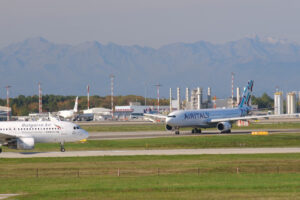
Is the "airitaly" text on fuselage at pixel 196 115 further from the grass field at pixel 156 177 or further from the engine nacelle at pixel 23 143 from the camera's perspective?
the grass field at pixel 156 177

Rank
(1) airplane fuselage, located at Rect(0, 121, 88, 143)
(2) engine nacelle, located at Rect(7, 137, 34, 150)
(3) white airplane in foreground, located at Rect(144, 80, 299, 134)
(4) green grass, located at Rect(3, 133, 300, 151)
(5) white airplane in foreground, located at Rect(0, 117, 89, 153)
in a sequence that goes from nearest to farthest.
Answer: (2) engine nacelle, located at Rect(7, 137, 34, 150) < (5) white airplane in foreground, located at Rect(0, 117, 89, 153) < (1) airplane fuselage, located at Rect(0, 121, 88, 143) < (4) green grass, located at Rect(3, 133, 300, 151) < (3) white airplane in foreground, located at Rect(144, 80, 299, 134)

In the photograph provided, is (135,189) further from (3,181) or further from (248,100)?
(248,100)

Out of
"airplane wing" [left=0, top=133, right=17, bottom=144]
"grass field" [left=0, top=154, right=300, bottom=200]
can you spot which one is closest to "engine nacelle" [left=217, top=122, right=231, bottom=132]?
"grass field" [left=0, top=154, right=300, bottom=200]

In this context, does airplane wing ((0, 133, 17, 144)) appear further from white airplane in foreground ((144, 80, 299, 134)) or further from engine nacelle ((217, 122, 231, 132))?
engine nacelle ((217, 122, 231, 132))

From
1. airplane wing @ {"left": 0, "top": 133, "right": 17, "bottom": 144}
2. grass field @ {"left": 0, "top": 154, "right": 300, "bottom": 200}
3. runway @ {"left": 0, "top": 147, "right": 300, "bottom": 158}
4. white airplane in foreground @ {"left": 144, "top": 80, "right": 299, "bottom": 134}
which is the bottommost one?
grass field @ {"left": 0, "top": 154, "right": 300, "bottom": 200}

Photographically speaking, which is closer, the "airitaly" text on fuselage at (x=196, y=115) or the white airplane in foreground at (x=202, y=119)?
the white airplane in foreground at (x=202, y=119)

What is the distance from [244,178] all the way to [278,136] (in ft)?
134

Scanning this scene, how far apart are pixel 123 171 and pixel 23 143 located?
65.8 ft

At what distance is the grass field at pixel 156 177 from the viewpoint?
36.0 metres

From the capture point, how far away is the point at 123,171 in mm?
47188

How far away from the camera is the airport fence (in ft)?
150

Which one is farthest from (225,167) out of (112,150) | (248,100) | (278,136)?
(248,100)

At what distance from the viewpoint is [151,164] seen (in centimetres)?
5153

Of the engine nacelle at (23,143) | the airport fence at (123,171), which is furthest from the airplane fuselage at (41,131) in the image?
the airport fence at (123,171)
